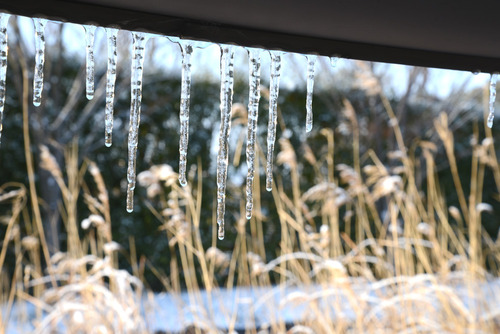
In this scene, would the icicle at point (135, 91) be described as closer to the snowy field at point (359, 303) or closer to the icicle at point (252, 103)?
the icicle at point (252, 103)

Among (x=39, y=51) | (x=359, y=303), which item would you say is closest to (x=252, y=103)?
(x=39, y=51)

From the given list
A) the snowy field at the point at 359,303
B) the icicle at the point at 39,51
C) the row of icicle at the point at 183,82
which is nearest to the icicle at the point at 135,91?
the row of icicle at the point at 183,82

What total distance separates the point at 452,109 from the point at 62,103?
3.17 m

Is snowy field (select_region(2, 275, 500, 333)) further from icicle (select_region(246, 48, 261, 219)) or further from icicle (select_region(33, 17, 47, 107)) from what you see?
icicle (select_region(33, 17, 47, 107))

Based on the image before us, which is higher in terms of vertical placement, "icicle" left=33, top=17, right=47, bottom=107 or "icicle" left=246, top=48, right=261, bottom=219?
"icicle" left=33, top=17, right=47, bottom=107

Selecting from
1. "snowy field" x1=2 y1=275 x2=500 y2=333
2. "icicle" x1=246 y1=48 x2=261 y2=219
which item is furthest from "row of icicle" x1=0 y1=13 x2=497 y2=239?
"snowy field" x1=2 y1=275 x2=500 y2=333

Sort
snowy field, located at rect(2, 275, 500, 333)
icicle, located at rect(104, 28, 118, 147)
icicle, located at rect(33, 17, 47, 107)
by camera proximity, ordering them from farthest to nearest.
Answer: snowy field, located at rect(2, 275, 500, 333), icicle, located at rect(104, 28, 118, 147), icicle, located at rect(33, 17, 47, 107)

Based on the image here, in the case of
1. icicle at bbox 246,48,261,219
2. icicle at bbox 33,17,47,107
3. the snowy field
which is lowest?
the snowy field

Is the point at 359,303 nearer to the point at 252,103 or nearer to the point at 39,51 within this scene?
the point at 252,103

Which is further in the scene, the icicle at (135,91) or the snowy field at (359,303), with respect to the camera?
the snowy field at (359,303)

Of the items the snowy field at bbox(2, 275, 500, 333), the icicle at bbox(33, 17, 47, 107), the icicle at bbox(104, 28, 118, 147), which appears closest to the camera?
the icicle at bbox(33, 17, 47, 107)

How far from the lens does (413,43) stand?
1.68 feet

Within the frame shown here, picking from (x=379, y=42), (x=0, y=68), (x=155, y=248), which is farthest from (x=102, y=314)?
(x=155, y=248)

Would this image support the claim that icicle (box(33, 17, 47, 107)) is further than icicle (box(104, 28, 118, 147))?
No
